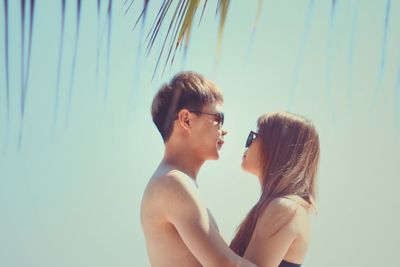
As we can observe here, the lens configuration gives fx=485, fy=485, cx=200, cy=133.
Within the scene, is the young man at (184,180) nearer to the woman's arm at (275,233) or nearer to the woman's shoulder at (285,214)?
the woman's arm at (275,233)

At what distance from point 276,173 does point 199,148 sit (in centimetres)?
47

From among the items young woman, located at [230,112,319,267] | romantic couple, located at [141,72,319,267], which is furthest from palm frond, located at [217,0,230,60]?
young woman, located at [230,112,319,267]

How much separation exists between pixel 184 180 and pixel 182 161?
22cm

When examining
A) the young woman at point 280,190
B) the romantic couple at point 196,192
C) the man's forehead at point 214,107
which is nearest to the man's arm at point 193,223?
the romantic couple at point 196,192

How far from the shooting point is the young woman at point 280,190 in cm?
226

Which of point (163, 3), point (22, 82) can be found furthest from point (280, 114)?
point (22, 82)

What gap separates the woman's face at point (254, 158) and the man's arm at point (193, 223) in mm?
713

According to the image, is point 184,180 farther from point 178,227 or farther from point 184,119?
point 184,119

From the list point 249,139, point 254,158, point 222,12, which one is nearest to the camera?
point 222,12

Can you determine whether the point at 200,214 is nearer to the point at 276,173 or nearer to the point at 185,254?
the point at 185,254

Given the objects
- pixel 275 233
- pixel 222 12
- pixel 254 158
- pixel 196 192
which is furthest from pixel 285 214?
pixel 222 12

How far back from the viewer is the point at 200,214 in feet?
6.79

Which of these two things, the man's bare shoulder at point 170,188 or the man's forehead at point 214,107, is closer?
the man's bare shoulder at point 170,188

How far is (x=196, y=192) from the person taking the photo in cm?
214
